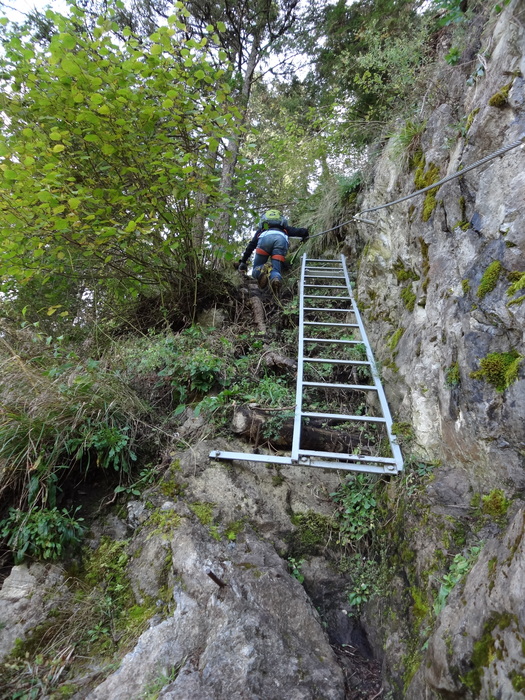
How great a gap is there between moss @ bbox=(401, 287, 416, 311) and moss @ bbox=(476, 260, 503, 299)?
0.98 m

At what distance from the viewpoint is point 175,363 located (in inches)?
151

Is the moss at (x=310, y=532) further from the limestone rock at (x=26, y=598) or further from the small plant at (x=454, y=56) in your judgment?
the small plant at (x=454, y=56)

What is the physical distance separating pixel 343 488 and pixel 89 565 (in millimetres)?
1926

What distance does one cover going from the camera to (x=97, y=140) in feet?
10.8

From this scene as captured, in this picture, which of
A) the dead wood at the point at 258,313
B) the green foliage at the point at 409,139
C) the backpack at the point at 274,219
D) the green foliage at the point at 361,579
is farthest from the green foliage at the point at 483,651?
the backpack at the point at 274,219

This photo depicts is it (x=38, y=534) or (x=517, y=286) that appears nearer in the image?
(x=517, y=286)

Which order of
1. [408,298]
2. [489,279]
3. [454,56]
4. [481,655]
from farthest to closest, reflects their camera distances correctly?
[454,56], [408,298], [489,279], [481,655]

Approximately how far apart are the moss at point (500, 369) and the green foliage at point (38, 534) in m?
2.80

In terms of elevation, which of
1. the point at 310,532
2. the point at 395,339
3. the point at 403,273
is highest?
the point at 403,273

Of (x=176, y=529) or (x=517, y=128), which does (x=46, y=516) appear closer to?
(x=176, y=529)

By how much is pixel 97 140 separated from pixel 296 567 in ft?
12.9

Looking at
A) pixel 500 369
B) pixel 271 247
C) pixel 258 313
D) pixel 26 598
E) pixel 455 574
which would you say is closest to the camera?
pixel 455 574

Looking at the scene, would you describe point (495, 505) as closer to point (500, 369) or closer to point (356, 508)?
point (500, 369)

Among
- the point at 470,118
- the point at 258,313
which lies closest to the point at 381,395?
the point at 470,118
